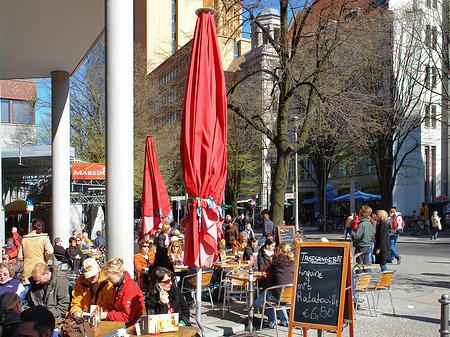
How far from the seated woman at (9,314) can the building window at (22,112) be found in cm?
3565

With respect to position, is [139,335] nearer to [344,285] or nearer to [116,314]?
[116,314]

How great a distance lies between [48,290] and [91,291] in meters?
0.98

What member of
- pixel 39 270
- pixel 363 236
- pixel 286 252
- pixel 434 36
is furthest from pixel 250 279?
pixel 434 36

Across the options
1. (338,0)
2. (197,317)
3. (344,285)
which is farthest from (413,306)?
(338,0)

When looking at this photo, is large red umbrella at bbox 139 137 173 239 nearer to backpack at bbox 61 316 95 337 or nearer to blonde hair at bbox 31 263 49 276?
blonde hair at bbox 31 263 49 276

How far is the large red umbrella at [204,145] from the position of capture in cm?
575

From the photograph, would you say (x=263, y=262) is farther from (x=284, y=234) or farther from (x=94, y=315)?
(x=94, y=315)

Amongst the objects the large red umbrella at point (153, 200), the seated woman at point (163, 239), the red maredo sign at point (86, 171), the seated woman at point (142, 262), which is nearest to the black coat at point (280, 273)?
the seated woman at point (142, 262)

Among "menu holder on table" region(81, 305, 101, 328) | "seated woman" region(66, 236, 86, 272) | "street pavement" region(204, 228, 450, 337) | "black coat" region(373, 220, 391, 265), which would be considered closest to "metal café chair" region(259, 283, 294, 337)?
"street pavement" region(204, 228, 450, 337)

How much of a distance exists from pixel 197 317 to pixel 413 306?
5.34 m

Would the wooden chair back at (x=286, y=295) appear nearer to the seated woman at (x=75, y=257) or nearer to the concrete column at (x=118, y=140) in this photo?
the concrete column at (x=118, y=140)

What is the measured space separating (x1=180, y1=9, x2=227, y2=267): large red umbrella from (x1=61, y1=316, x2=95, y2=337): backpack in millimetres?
1643

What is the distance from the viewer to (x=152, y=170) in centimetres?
1097

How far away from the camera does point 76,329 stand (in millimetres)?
4398
